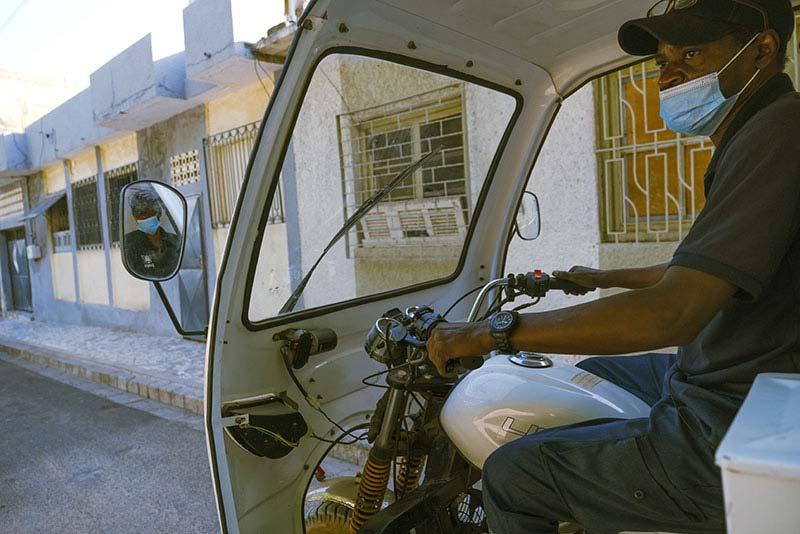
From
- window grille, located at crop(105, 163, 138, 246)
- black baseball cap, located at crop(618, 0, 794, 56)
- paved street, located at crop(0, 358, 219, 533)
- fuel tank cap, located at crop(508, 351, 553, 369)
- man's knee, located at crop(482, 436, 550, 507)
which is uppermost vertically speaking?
window grille, located at crop(105, 163, 138, 246)

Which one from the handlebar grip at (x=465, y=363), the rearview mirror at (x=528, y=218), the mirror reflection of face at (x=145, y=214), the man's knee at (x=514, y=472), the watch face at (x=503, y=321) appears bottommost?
the man's knee at (x=514, y=472)

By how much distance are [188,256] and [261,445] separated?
25.6 ft

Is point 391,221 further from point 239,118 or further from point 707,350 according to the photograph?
point 239,118

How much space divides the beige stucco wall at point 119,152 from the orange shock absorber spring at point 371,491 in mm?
10359

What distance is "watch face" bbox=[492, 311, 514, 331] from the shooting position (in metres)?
1.35

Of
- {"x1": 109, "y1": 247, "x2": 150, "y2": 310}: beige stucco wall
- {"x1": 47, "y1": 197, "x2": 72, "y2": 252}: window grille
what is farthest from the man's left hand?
{"x1": 47, "y1": 197, "x2": 72, "y2": 252}: window grille

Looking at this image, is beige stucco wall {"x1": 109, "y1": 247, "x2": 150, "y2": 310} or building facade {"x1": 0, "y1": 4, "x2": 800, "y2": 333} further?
beige stucco wall {"x1": 109, "y1": 247, "x2": 150, "y2": 310}

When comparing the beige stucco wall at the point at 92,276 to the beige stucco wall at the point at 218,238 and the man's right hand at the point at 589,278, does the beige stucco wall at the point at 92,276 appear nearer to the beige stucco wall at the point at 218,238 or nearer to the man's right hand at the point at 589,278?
the beige stucco wall at the point at 218,238

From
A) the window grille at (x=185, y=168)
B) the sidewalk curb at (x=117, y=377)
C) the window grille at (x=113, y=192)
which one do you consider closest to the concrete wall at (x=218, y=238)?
the window grille at (x=185, y=168)

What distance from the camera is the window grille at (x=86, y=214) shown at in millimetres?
12211

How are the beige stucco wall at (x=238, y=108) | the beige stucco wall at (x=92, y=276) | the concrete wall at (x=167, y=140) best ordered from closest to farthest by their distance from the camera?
the beige stucco wall at (x=238, y=108) < the concrete wall at (x=167, y=140) < the beige stucco wall at (x=92, y=276)

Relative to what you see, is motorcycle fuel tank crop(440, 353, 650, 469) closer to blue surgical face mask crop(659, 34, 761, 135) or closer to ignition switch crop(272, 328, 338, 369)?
ignition switch crop(272, 328, 338, 369)

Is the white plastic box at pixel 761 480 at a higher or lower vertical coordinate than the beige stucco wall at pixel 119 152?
lower

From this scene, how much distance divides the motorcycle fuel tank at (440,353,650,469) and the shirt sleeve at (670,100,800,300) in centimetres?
56
